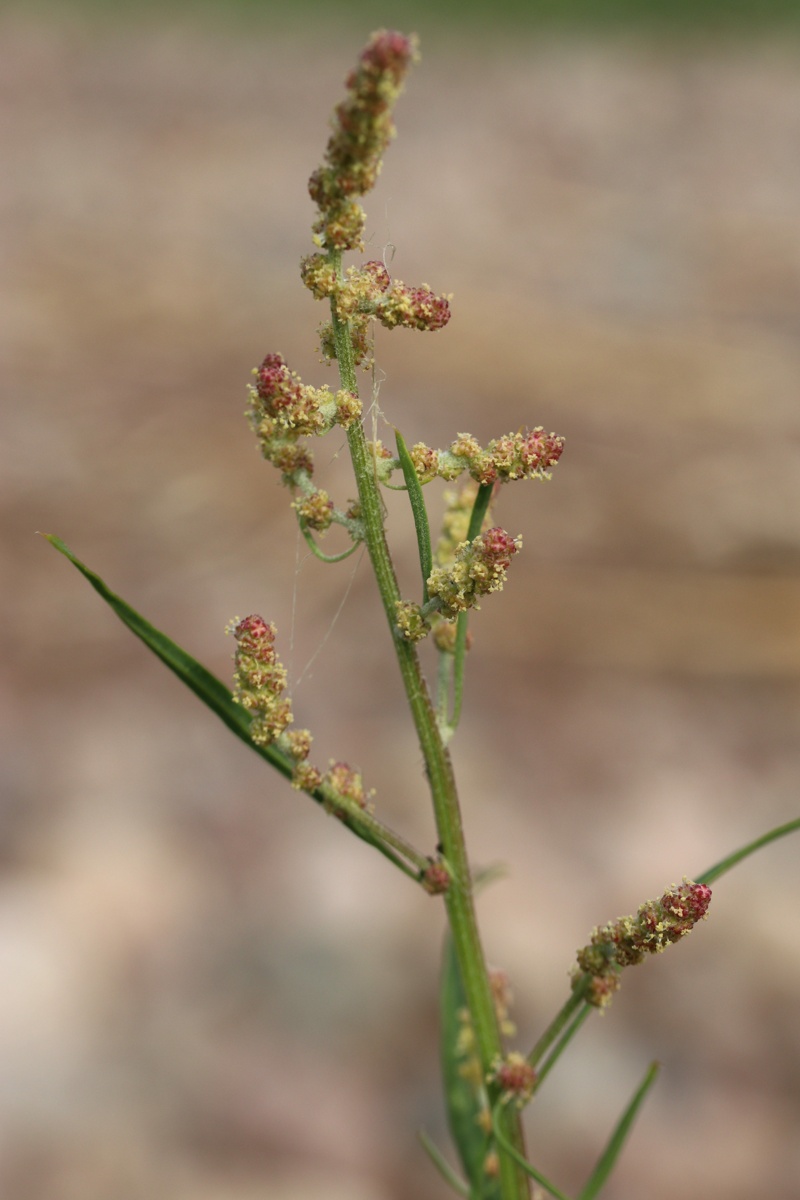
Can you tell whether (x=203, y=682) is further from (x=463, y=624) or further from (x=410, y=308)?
(x=410, y=308)

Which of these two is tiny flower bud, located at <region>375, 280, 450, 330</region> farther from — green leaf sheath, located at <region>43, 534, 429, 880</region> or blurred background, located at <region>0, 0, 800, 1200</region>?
blurred background, located at <region>0, 0, 800, 1200</region>

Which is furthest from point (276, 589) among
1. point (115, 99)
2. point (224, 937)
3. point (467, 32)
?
point (467, 32)

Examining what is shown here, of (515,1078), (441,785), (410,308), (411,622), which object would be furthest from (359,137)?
(515,1078)

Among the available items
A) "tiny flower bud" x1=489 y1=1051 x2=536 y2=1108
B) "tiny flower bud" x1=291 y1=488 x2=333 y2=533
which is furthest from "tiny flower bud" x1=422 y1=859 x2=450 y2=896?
"tiny flower bud" x1=291 y1=488 x2=333 y2=533

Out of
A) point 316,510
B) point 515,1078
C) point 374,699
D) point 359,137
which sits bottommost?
point 515,1078

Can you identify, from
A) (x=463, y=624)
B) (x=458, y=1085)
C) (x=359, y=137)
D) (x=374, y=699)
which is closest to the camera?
(x=359, y=137)

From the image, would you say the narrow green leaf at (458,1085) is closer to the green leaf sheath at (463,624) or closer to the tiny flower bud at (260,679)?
the green leaf sheath at (463,624)
